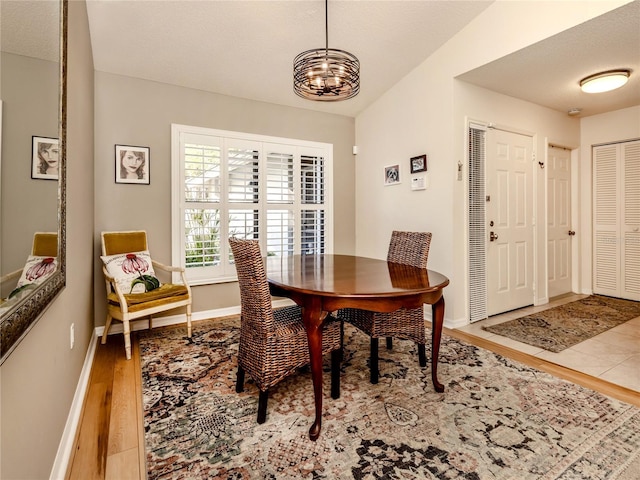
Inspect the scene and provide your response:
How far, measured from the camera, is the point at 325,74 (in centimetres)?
229

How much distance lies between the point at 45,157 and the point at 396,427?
6.63ft

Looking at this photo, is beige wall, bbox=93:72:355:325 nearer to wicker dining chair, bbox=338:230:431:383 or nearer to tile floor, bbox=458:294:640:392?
wicker dining chair, bbox=338:230:431:383

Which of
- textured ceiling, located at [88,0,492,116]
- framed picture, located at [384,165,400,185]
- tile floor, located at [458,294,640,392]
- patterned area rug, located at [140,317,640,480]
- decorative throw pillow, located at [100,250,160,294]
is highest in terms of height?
textured ceiling, located at [88,0,492,116]

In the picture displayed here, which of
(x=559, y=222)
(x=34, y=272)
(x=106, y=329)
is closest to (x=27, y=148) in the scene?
(x=34, y=272)

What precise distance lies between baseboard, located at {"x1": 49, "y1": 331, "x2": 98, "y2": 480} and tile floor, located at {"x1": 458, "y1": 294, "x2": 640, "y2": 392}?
3110mm

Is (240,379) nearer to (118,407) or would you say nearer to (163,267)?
(118,407)

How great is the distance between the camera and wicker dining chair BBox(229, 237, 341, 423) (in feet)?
5.70

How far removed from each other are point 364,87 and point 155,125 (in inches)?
97.0

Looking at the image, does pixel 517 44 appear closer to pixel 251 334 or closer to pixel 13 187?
pixel 251 334

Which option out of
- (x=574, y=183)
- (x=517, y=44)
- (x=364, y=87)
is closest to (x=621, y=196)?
(x=574, y=183)

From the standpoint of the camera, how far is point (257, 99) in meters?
3.96

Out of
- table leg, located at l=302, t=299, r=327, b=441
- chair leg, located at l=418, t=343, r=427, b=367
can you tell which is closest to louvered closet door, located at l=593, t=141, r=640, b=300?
chair leg, located at l=418, t=343, r=427, b=367

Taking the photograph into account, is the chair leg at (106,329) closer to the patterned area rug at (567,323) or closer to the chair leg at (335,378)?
the chair leg at (335,378)

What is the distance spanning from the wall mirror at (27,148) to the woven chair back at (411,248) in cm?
219
